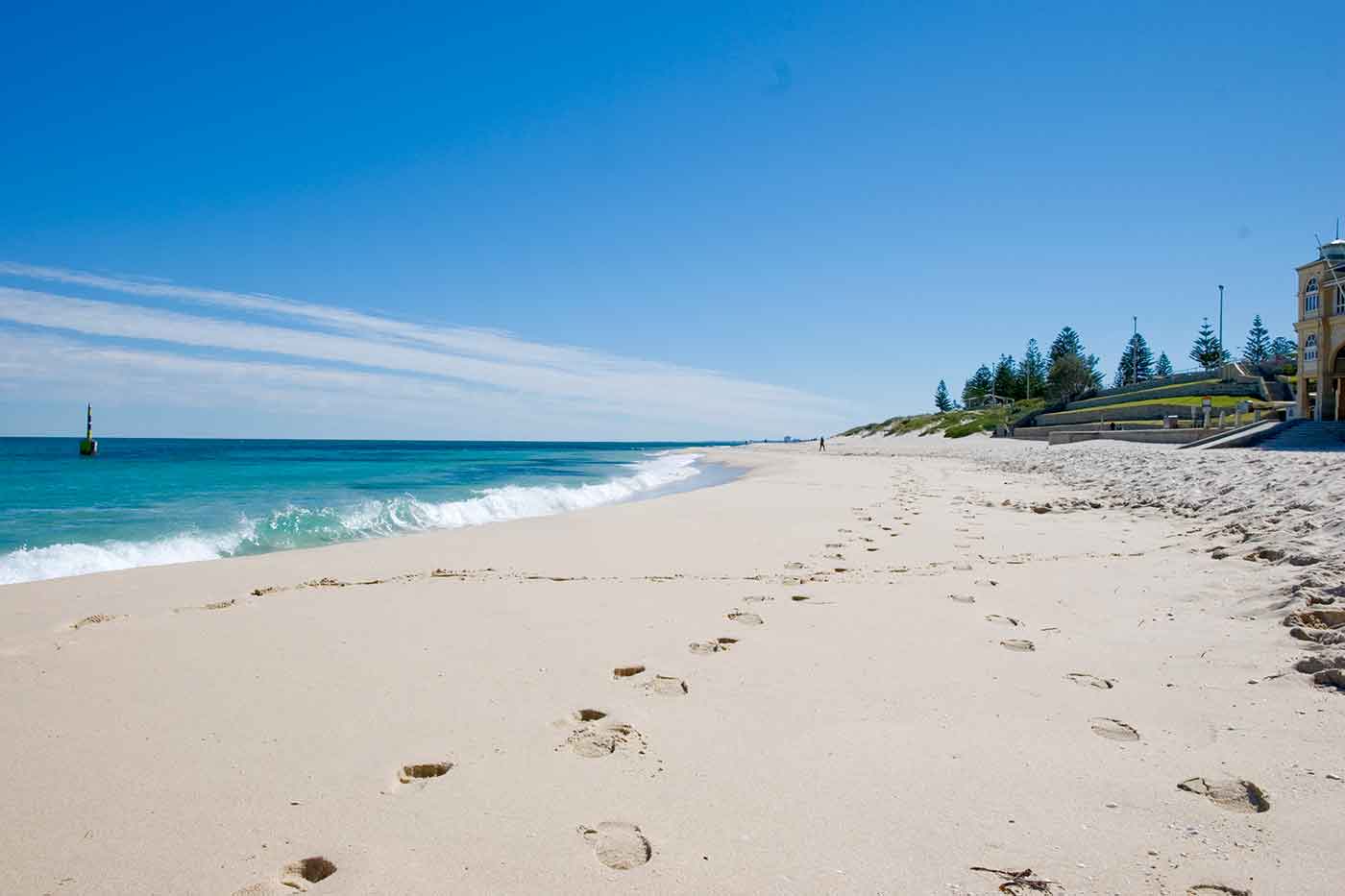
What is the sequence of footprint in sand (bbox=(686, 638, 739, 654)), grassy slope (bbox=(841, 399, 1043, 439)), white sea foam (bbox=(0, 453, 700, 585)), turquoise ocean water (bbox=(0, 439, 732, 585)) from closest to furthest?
footprint in sand (bbox=(686, 638, 739, 654)), white sea foam (bbox=(0, 453, 700, 585)), turquoise ocean water (bbox=(0, 439, 732, 585)), grassy slope (bbox=(841, 399, 1043, 439))

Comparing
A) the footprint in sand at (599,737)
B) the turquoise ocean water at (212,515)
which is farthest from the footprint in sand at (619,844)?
the turquoise ocean water at (212,515)

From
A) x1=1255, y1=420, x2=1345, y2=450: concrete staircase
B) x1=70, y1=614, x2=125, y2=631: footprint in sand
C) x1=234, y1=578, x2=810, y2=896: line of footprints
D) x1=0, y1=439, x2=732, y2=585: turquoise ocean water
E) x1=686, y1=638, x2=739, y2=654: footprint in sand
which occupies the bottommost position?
x1=0, y1=439, x2=732, y2=585: turquoise ocean water

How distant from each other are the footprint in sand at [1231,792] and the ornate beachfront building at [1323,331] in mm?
33402

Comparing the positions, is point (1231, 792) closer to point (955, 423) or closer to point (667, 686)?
point (667, 686)

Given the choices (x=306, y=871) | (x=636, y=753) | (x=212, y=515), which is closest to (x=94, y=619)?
(x=306, y=871)

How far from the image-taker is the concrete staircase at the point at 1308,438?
17.6m

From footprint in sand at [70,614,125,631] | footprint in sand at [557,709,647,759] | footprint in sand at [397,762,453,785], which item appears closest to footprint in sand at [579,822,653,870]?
footprint in sand at [557,709,647,759]

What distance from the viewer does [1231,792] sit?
2.38 meters

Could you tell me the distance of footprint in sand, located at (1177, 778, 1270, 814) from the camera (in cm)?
→ 229

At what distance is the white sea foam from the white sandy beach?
7.90ft

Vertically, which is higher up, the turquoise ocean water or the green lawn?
the green lawn

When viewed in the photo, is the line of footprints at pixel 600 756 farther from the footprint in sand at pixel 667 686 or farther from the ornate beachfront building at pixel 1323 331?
the ornate beachfront building at pixel 1323 331

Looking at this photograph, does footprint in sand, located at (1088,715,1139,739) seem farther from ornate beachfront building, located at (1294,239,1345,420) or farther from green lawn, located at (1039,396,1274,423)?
green lawn, located at (1039,396,1274,423)

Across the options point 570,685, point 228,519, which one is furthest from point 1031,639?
point 228,519
